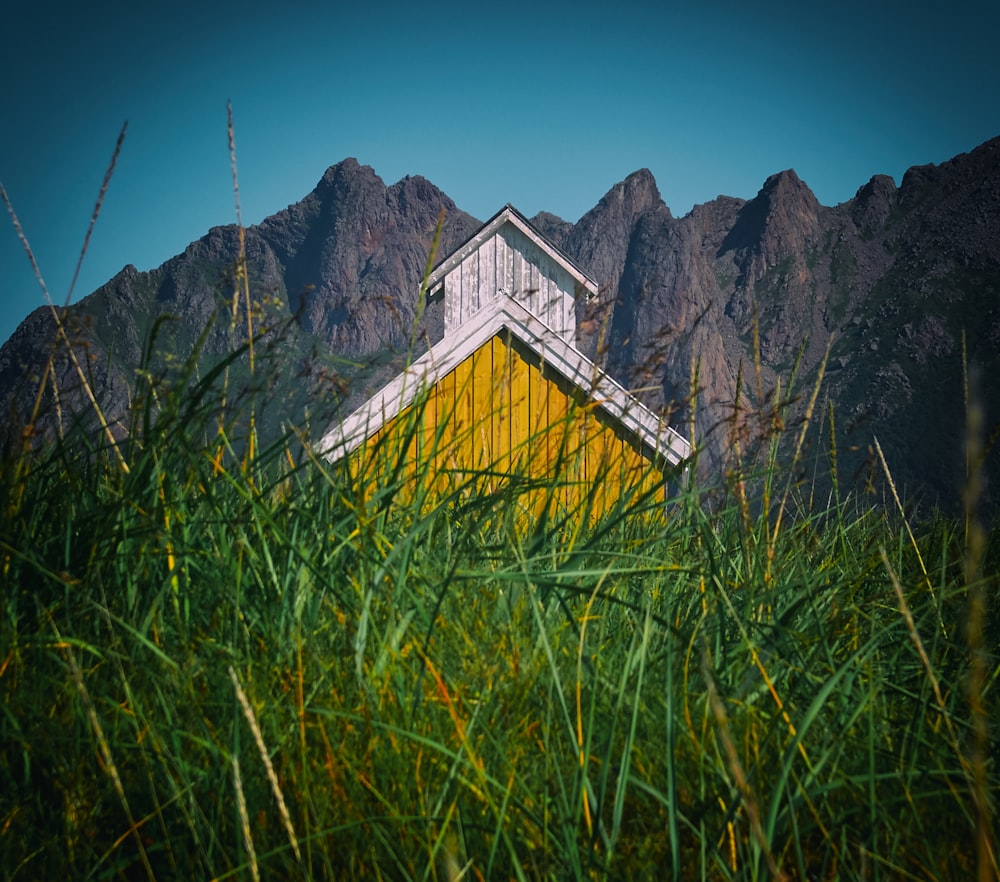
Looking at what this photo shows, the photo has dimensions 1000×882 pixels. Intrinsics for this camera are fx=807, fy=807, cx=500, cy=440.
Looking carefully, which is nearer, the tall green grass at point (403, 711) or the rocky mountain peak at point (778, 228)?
the tall green grass at point (403, 711)

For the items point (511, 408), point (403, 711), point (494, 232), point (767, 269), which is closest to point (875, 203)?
point (767, 269)

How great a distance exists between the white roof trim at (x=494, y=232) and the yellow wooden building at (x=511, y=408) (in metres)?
→ 0.02

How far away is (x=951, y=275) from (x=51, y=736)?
12009 centimetres

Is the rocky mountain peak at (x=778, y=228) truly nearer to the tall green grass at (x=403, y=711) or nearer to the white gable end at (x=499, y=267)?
the white gable end at (x=499, y=267)

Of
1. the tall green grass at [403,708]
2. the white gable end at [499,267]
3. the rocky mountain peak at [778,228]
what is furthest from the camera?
the rocky mountain peak at [778,228]

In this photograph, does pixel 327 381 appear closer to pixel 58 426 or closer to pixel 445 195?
pixel 58 426

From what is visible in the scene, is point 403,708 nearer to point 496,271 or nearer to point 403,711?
point 403,711

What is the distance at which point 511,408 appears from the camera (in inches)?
268

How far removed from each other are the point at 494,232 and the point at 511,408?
22.2 ft

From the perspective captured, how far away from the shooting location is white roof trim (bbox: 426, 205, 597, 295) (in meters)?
12.6

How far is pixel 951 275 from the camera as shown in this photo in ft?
341

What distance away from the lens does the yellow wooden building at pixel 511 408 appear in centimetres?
209

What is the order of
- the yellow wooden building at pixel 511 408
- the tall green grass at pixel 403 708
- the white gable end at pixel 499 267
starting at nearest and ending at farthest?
the tall green grass at pixel 403 708
the yellow wooden building at pixel 511 408
the white gable end at pixel 499 267

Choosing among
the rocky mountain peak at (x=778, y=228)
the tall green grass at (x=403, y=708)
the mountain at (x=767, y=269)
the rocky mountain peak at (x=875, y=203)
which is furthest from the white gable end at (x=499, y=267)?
the rocky mountain peak at (x=875, y=203)
